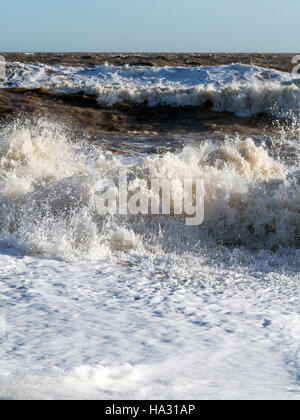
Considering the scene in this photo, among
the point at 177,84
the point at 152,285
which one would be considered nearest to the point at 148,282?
the point at 152,285

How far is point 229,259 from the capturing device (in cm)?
485

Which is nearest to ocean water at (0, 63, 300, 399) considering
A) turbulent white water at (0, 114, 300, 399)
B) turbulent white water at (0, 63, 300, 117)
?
turbulent white water at (0, 114, 300, 399)

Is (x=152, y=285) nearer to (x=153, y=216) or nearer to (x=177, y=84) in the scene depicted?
(x=153, y=216)

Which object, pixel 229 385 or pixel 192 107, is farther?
pixel 192 107

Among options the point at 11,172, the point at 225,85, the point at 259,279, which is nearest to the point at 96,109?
the point at 225,85

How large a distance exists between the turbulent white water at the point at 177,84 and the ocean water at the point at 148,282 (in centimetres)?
748

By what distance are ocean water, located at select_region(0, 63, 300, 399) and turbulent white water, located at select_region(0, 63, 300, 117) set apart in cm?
748

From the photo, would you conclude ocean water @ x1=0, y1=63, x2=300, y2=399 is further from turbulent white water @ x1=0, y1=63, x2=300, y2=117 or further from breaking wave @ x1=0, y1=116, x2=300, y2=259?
turbulent white water @ x1=0, y1=63, x2=300, y2=117

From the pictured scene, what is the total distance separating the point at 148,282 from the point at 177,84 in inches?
600

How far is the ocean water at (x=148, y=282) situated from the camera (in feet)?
8.63

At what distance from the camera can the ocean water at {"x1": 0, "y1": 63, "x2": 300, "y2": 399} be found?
2.63 m

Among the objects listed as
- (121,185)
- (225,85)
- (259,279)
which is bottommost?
(259,279)
